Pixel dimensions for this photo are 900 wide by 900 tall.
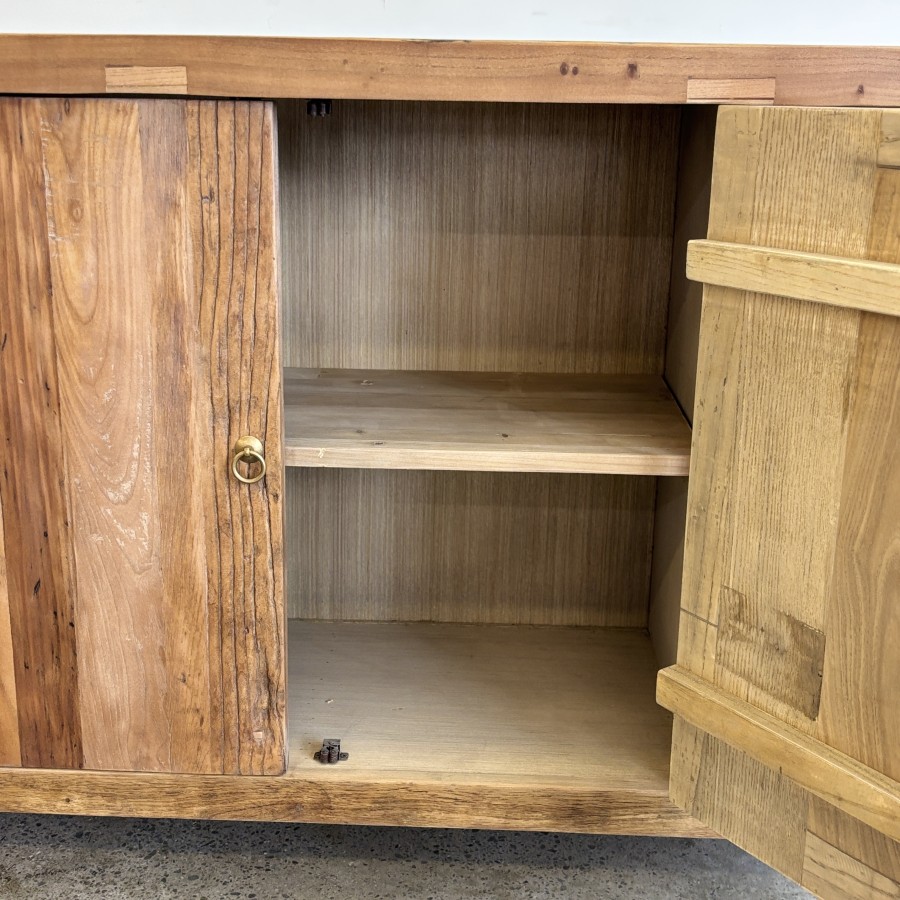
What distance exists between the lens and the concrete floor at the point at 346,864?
1260mm

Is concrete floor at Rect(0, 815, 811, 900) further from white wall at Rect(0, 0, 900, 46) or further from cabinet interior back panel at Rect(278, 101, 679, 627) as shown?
white wall at Rect(0, 0, 900, 46)

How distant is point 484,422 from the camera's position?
1219mm

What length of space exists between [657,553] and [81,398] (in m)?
0.76

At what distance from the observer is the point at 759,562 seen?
0.96m

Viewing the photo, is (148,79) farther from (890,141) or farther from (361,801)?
(361,801)

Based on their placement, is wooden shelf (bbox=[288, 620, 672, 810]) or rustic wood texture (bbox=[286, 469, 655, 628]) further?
rustic wood texture (bbox=[286, 469, 655, 628])

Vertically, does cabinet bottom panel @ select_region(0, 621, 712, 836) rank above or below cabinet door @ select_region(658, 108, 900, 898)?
below

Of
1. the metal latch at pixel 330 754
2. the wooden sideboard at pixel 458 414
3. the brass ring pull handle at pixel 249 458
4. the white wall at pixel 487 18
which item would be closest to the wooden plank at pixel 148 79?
the wooden sideboard at pixel 458 414

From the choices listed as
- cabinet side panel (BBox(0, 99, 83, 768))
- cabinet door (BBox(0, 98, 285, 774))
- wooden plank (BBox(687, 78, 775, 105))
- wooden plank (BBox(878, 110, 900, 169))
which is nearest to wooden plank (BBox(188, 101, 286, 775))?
cabinet door (BBox(0, 98, 285, 774))

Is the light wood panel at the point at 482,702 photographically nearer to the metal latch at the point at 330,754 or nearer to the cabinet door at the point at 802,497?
the metal latch at the point at 330,754

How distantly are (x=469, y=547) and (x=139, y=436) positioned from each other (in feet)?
1.89

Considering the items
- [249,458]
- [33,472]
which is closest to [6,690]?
[33,472]

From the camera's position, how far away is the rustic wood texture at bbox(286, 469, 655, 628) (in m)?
1.51

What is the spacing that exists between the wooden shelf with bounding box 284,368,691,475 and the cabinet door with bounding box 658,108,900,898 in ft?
0.46
